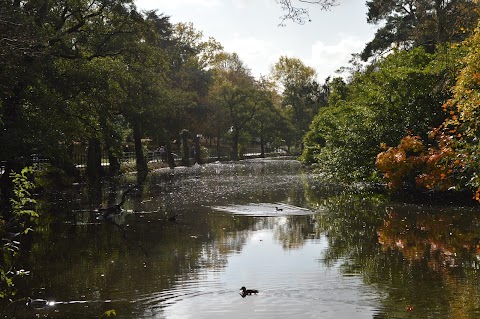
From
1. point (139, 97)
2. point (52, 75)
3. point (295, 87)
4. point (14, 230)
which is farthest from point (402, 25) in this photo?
point (295, 87)

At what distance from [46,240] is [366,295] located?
347 inches

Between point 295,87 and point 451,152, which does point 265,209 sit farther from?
point 295,87

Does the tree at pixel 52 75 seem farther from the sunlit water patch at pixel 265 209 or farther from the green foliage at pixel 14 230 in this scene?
the sunlit water patch at pixel 265 209

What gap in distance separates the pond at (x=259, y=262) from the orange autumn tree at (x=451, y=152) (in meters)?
0.98

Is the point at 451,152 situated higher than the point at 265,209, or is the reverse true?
the point at 451,152

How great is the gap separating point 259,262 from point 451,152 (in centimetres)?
783

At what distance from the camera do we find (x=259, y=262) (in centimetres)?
1128

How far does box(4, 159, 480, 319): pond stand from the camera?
317 inches

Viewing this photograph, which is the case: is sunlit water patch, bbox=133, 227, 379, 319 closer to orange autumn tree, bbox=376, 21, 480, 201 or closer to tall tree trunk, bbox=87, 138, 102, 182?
orange autumn tree, bbox=376, 21, 480, 201

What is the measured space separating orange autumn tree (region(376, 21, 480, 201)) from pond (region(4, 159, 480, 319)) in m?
0.98

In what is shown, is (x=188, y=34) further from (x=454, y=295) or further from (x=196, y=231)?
(x=454, y=295)

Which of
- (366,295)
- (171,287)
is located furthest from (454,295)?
(171,287)

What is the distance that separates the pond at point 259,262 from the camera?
8.06m

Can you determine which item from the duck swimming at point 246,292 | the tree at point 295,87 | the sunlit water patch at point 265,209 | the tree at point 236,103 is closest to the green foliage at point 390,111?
the sunlit water patch at point 265,209
